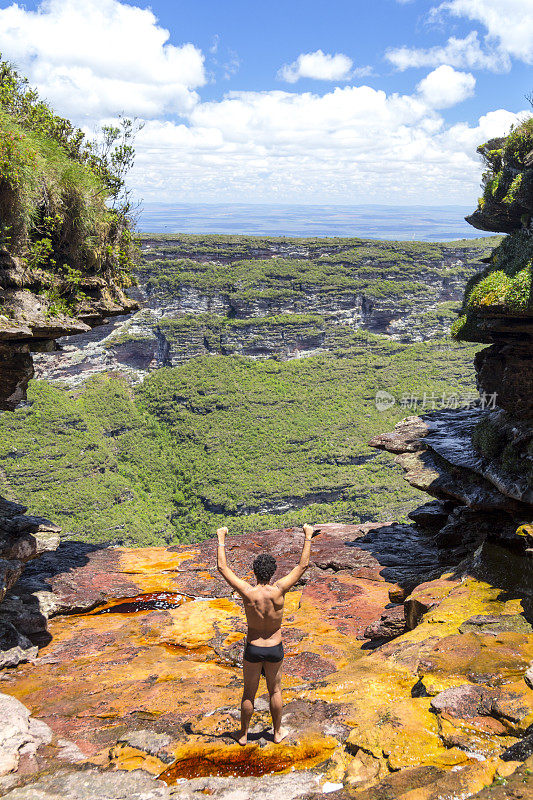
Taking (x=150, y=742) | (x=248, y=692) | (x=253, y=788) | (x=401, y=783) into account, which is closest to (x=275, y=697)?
(x=248, y=692)

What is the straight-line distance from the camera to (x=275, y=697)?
6.29m

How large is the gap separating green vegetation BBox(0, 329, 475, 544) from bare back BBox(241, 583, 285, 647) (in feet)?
146

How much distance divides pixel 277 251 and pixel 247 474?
131 feet

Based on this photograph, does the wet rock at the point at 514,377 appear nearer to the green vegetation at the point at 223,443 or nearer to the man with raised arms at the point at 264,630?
the man with raised arms at the point at 264,630

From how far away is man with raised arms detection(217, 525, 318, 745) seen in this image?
632 cm

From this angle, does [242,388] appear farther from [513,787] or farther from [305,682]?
[513,787]

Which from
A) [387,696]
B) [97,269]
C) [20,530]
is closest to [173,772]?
[387,696]

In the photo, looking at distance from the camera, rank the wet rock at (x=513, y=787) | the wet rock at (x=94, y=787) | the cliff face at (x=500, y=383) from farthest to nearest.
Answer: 1. the cliff face at (x=500, y=383)
2. the wet rock at (x=94, y=787)
3. the wet rock at (x=513, y=787)

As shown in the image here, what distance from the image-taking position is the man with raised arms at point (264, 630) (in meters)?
6.32

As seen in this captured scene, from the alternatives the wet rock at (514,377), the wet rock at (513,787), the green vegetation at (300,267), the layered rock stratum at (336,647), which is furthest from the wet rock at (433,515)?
the green vegetation at (300,267)

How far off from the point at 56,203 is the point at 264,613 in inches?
392

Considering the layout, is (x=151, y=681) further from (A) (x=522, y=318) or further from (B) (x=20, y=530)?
(A) (x=522, y=318)

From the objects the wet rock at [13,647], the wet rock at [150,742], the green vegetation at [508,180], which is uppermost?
the green vegetation at [508,180]

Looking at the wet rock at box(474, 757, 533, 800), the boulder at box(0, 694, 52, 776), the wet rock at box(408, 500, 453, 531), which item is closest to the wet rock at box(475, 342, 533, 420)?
the wet rock at box(408, 500, 453, 531)
